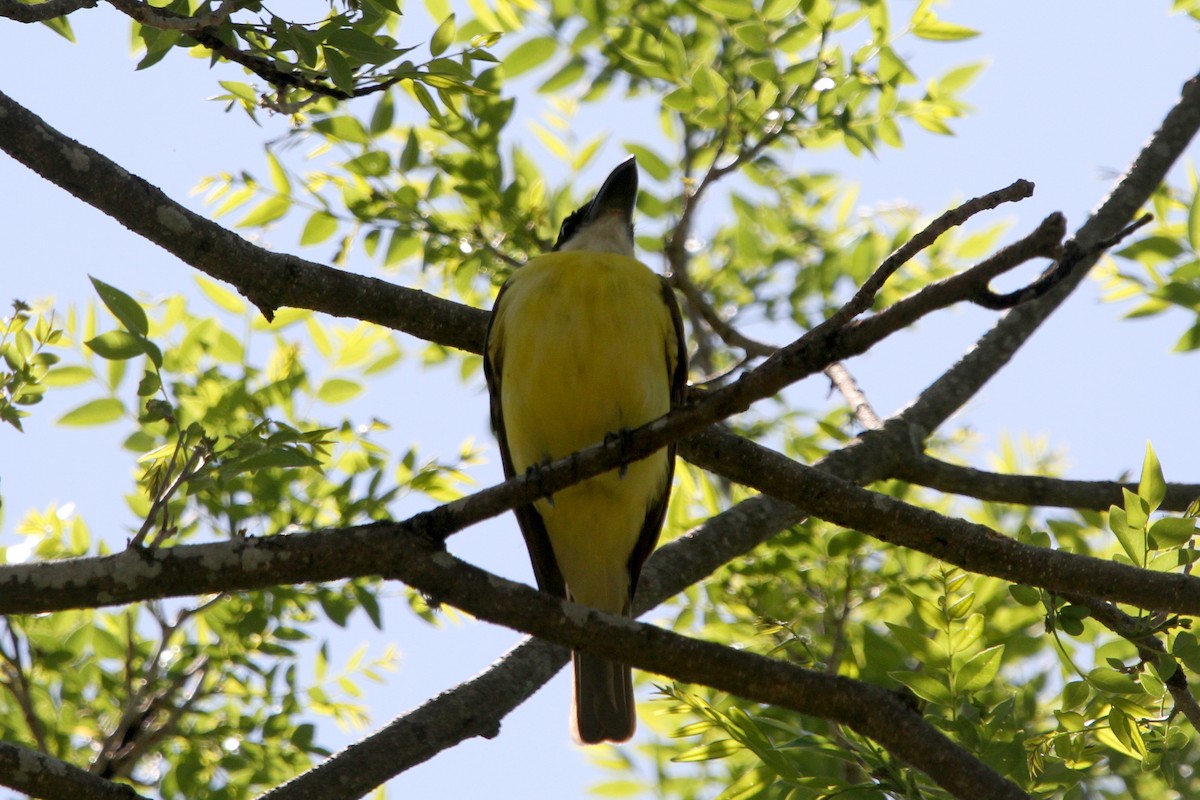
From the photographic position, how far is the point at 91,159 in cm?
342

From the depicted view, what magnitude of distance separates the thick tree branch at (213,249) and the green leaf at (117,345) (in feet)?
0.95

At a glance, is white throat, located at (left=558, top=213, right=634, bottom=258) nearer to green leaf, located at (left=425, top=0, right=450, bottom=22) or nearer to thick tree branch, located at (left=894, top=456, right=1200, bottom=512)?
green leaf, located at (left=425, top=0, right=450, bottom=22)

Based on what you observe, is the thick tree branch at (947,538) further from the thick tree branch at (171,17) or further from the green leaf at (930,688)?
the thick tree branch at (171,17)

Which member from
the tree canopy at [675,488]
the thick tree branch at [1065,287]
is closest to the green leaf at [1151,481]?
the tree canopy at [675,488]

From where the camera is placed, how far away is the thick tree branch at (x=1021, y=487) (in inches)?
187

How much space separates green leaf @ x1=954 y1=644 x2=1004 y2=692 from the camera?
320cm

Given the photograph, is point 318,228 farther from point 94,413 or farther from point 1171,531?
point 1171,531

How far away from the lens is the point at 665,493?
478cm

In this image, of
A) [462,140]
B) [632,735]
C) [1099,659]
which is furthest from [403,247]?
[1099,659]

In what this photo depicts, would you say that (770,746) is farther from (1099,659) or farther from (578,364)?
(578,364)

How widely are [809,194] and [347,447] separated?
305 centimetres

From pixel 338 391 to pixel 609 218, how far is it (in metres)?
1.45

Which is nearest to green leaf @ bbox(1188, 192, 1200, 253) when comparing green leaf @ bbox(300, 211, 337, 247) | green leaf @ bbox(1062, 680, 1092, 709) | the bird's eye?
green leaf @ bbox(1062, 680, 1092, 709)

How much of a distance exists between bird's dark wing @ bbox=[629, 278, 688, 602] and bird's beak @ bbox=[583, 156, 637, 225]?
2.65 feet
